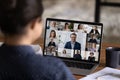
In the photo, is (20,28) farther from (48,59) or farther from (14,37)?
(48,59)

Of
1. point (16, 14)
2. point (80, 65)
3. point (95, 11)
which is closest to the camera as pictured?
point (16, 14)

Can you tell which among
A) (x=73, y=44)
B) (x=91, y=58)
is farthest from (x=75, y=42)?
(x=91, y=58)

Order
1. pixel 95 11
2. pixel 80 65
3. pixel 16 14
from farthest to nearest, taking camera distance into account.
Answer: pixel 95 11 → pixel 80 65 → pixel 16 14

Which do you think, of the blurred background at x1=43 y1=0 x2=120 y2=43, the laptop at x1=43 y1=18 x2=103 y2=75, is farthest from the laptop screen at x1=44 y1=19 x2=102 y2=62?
the blurred background at x1=43 y1=0 x2=120 y2=43

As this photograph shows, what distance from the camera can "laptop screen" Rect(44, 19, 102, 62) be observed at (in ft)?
6.09

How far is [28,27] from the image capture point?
1082mm

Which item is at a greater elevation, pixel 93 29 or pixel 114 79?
pixel 93 29

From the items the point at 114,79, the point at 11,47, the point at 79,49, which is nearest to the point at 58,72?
the point at 11,47

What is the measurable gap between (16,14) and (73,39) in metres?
0.88

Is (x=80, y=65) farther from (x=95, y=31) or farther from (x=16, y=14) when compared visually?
(x=16, y=14)

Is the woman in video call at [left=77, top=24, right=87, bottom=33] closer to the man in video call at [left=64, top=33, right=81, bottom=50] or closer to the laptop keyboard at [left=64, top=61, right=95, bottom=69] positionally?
the man in video call at [left=64, top=33, right=81, bottom=50]

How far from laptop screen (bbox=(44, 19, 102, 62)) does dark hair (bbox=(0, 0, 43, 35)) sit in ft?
2.71

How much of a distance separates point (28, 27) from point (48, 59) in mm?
138

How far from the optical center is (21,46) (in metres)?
1.09
